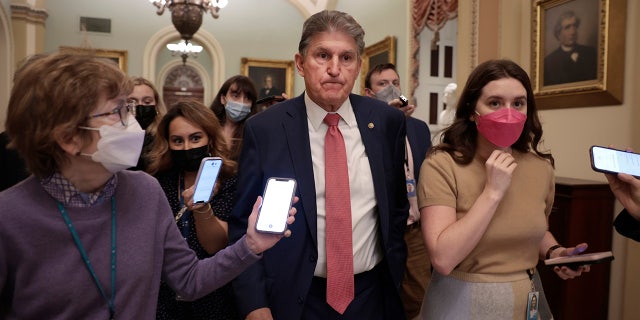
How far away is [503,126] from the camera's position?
6.88 ft

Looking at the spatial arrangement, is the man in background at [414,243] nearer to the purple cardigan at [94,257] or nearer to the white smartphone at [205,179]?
the white smartphone at [205,179]

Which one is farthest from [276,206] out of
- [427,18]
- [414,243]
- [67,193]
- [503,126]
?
[427,18]

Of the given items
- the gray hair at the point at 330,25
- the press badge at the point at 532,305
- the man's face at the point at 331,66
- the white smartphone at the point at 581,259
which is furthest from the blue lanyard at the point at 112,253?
the white smartphone at the point at 581,259

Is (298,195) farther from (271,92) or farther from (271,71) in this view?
(271,71)

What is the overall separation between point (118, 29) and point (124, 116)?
13.1 metres

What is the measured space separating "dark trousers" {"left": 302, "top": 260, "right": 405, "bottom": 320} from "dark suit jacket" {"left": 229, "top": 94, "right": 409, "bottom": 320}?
4cm

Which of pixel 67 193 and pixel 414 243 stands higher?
pixel 67 193

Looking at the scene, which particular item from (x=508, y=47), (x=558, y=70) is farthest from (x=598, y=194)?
(x=508, y=47)

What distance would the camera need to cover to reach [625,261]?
404 centimetres

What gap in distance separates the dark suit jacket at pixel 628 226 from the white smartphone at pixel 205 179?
1.90 metres

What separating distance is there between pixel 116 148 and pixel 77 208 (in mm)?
209

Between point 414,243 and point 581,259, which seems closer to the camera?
point 581,259

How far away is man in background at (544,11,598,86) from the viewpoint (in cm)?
439

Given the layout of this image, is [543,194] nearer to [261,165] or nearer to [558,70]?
[261,165]
